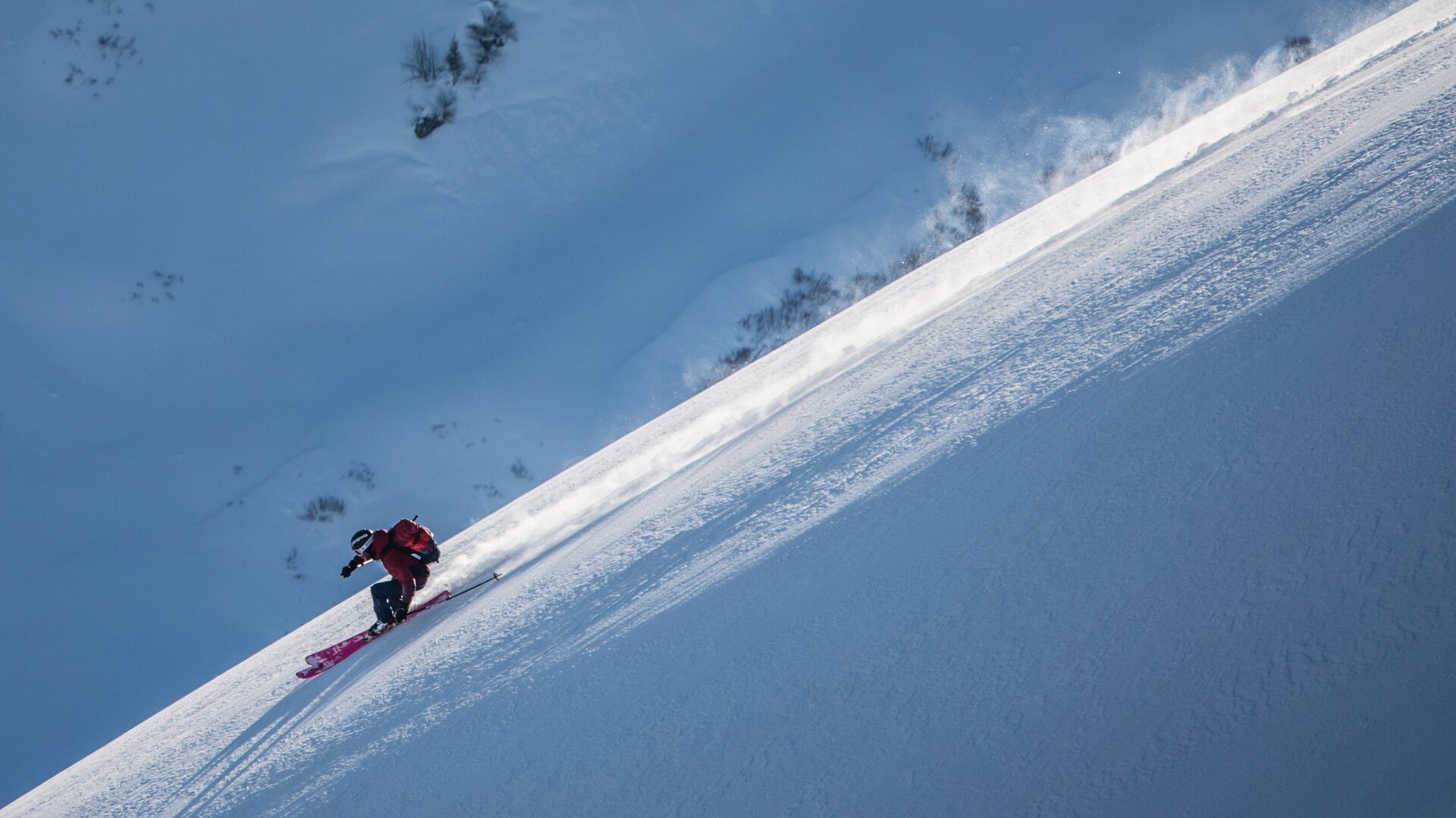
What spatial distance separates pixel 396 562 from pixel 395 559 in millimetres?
20

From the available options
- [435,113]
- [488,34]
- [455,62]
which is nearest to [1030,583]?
[435,113]

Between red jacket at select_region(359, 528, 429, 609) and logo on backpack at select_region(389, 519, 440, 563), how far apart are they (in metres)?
0.04

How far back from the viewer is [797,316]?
11.9 m

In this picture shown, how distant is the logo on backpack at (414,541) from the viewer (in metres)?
7.25

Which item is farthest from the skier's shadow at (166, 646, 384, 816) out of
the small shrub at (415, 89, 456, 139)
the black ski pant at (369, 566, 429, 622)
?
the small shrub at (415, 89, 456, 139)

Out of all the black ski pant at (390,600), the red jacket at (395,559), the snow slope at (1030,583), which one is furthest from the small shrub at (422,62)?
the black ski pant at (390,600)

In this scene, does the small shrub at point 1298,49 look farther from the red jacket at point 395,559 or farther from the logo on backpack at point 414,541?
the red jacket at point 395,559

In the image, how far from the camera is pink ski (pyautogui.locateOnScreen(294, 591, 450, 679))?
23.6 feet

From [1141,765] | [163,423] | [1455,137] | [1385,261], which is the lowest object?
[1141,765]

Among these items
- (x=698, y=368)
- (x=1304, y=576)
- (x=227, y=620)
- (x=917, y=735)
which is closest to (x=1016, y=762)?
(x=917, y=735)

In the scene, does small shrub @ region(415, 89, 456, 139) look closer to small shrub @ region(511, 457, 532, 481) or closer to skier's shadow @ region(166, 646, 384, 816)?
small shrub @ region(511, 457, 532, 481)

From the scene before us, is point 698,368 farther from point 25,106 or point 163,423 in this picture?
point 25,106

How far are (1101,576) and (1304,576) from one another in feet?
2.54

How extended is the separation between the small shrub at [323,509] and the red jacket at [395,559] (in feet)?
13.4
